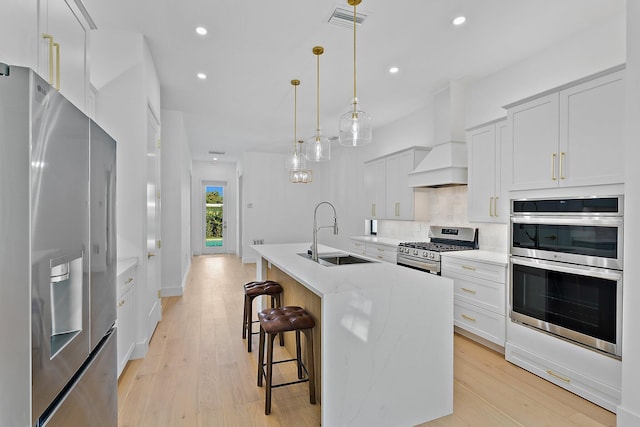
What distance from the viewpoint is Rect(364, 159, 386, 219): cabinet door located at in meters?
5.49

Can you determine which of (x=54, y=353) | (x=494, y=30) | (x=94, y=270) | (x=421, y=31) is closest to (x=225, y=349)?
(x=94, y=270)

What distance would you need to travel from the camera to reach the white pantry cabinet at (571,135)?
7.34 ft

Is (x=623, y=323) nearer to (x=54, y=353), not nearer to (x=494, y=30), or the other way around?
(x=494, y=30)

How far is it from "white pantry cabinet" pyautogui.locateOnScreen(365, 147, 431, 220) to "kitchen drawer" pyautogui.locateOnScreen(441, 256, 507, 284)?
1.23m

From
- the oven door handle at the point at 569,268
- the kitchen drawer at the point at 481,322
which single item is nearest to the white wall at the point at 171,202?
the kitchen drawer at the point at 481,322

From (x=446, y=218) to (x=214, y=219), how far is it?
7728 millimetres

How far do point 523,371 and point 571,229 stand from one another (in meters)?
1.25

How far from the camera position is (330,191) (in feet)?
26.9

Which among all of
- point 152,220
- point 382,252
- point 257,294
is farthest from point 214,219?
point 257,294

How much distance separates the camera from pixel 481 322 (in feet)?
10.6

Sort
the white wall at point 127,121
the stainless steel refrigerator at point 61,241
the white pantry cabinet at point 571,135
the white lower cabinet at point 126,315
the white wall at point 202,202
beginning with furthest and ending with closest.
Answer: the white wall at point 202,202, the white wall at point 127,121, the white lower cabinet at point 126,315, the white pantry cabinet at point 571,135, the stainless steel refrigerator at point 61,241

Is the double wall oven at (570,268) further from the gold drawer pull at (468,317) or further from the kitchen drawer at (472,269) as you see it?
the gold drawer pull at (468,317)

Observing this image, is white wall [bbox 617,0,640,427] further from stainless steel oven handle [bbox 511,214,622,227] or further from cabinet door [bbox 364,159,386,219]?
cabinet door [bbox 364,159,386,219]

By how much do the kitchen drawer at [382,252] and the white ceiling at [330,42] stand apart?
2113mm
